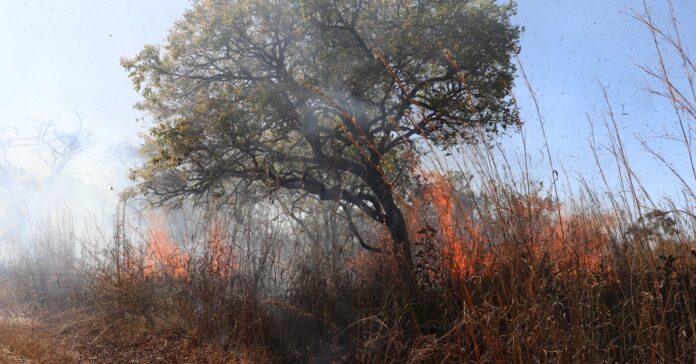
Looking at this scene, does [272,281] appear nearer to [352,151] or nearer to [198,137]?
[198,137]

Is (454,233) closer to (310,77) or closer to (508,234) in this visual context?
(508,234)

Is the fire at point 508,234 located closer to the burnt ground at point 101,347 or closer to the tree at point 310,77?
the burnt ground at point 101,347

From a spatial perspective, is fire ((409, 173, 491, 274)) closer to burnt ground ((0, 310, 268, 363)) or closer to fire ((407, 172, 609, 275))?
fire ((407, 172, 609, 275))

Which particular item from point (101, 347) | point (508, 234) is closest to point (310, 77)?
point (101, 347)

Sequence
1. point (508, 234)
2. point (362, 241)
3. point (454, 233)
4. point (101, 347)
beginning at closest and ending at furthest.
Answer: point (508, 234) → point (454, 233) → point (101, 347) → point (362, 241)

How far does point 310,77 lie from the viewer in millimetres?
6309

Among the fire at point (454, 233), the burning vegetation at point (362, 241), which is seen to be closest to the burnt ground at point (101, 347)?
the burning vegetation at point (362, 241)

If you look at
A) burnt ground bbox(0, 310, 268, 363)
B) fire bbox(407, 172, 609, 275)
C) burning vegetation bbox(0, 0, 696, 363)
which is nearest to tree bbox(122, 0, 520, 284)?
burning vegetation bbox(0, 0, 696, 363)

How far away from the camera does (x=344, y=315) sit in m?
4.03

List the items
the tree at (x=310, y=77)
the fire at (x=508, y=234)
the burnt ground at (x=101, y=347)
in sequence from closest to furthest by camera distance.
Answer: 1. the fire at (x=508, y=234)
2. the burnt ground at (x=101, y=347)
3. the tree at (x=310, y=77)

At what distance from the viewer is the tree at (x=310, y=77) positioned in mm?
6102

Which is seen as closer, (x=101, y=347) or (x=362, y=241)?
(x=101, y=347)

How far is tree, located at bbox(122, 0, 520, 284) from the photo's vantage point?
20.0ft

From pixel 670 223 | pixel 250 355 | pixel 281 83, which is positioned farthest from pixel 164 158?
pixel 670 223
